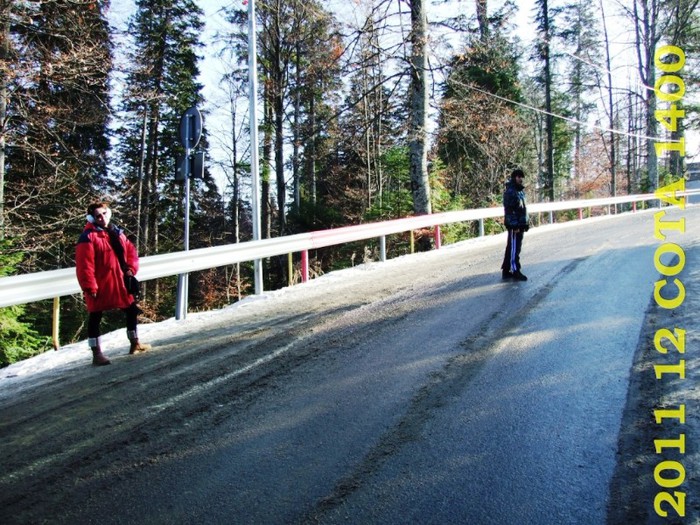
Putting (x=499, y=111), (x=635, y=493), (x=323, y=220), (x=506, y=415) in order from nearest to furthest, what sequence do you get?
(x=635, y=493), (x=506, y=415), (x=499, y=111), (x=323, y=220)

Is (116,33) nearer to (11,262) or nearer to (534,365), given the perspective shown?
(11,262)

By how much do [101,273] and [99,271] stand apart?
3 centimetres

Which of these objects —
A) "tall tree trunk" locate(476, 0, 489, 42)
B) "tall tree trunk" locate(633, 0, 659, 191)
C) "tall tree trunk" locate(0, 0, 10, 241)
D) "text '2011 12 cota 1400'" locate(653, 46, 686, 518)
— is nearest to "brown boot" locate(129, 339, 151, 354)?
"text '2011 12 cota 1400'" locate(653, 46, 686, 518)

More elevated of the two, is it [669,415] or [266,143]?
[266,143]

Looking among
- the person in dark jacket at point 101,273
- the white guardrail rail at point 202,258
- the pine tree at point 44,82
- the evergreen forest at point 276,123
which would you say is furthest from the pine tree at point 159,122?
the person in dark jacket at point 101,273

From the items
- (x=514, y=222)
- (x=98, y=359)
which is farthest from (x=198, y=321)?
(x=514, y=222)

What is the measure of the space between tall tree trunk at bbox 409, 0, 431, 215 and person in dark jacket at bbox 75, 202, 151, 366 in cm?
1048

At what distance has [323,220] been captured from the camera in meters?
26.0

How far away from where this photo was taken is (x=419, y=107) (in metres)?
14.8

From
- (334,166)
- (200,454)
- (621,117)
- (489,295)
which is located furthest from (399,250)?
(621,117)

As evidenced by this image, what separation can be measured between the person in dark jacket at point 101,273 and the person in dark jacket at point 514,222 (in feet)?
18.9

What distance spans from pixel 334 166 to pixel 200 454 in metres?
30.8

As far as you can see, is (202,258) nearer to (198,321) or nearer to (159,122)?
(198,321)

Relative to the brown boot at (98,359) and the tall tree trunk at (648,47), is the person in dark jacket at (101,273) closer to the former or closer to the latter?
the brown boot at (98,359)
